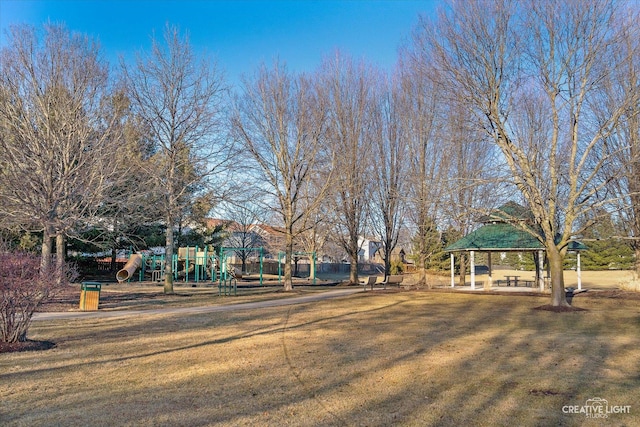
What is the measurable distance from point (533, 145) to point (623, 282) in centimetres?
1162

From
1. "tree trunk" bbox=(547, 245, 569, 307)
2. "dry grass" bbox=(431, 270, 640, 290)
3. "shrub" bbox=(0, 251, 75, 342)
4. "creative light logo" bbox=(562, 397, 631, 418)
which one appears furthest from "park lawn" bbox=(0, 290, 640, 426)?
"dry grass" bbox=(431, 270, 640, 290)

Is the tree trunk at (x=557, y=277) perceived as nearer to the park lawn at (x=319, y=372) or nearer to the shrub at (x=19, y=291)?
the park lawn at (x=319, y=372)

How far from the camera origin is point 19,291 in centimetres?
875

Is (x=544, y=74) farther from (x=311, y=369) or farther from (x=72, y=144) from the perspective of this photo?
(x=72, y=144)

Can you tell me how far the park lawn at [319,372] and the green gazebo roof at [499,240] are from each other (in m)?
10.8

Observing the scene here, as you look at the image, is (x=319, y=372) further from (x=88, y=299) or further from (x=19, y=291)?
(x=88, y=299)

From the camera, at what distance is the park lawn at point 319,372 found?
208 inches

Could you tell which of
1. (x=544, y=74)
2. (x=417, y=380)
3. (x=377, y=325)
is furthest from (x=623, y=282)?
(x=417, y=380)

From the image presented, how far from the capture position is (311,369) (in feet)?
24.3

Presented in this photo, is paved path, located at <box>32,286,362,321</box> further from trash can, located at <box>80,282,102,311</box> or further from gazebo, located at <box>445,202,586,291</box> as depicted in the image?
gazebo, located at <box>445,202,586,291</box>

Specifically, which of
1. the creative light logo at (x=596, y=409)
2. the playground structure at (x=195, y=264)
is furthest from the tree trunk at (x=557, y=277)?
the playground structure at (x=195, y=264)

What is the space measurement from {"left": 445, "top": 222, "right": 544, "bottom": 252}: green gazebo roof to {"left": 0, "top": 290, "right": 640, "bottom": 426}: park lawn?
10802mm

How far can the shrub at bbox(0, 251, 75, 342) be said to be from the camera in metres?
8.62

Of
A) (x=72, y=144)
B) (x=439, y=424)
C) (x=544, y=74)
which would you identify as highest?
(x=544, y=74)
